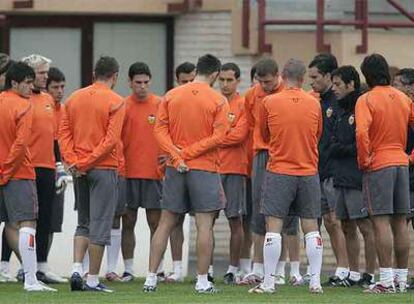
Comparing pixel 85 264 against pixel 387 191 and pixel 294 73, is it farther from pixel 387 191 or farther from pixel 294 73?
pixel 387 191

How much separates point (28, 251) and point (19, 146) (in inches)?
39.2

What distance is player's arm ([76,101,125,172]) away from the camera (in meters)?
17.4

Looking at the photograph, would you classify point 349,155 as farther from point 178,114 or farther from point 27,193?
point 27,193

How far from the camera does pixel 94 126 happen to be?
17.6m

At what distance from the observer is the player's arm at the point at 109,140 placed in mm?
17422

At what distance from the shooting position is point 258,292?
57.1 feet

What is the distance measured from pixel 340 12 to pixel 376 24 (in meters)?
0.60

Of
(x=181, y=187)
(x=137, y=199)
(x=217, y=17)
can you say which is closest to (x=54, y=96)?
(x=137, y=199)

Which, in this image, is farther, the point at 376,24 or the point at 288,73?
the point at 376,24

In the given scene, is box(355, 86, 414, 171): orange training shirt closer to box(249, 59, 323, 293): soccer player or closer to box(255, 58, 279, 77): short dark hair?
box(249, 59, 323, 293): soccer player

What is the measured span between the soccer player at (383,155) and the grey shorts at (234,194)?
81.5 inches

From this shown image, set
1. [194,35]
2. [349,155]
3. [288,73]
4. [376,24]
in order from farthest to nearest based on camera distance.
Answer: [194,35], [376,24], [349,155], [288,73]

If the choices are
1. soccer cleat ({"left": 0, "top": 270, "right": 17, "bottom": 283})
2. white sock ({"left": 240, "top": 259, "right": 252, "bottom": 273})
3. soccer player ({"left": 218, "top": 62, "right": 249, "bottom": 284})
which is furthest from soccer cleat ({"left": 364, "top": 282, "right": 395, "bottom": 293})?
soccer cleat ({"left": 0, "top": 270, "right": 17, "bottom": 283})

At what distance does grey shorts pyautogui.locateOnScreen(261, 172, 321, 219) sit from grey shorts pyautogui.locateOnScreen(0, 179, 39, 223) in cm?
221
